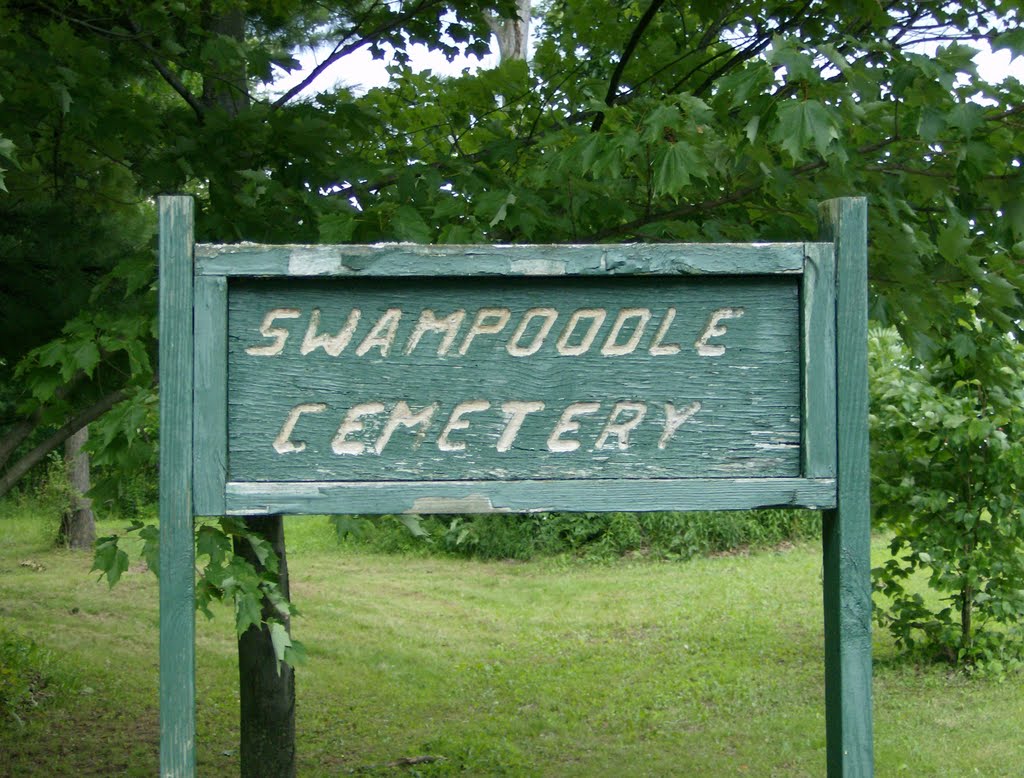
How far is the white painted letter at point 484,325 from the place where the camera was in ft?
7.14

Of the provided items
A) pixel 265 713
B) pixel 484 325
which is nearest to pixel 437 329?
pixel 484 325

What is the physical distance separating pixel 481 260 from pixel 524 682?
6344mm

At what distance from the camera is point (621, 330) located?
7.19 ft

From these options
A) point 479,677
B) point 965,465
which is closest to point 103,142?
point 479,677

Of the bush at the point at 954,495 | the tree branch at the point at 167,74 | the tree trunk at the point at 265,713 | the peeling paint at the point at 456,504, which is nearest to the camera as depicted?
the peeling paint at the point at 456,504

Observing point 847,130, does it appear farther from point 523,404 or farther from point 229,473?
point 229,473

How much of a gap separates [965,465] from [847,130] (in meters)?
4.34

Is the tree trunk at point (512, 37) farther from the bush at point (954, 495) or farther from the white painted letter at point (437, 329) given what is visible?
the white painted letter at point (437, 329)

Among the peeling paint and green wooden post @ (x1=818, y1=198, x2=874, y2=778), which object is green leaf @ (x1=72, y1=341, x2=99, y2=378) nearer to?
the peeling paint

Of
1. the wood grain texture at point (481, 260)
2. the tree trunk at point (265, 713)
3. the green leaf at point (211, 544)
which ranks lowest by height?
the tree trunk at point (265, 713)

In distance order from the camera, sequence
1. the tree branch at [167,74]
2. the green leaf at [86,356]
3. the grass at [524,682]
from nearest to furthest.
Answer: the green leaf at [86,356] → the tree branch at [167,74] → the grass at [524,682]

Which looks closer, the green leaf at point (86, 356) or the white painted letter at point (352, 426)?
the white painted letter at point (352, 426)

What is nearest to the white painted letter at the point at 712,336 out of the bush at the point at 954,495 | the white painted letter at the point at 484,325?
the white painted letter at the point at 484,325

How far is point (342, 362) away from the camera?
7.09 ft
